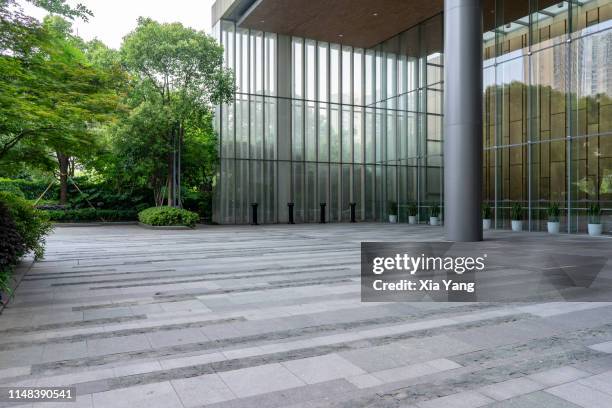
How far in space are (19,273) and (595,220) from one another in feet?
58.6

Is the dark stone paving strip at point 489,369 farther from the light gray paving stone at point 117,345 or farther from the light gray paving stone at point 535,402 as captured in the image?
the light gray paving stone at point 117,345

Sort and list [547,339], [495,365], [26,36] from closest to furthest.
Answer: [495,365] < [547,339] < [26,36]

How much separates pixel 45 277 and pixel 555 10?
20.3 metres

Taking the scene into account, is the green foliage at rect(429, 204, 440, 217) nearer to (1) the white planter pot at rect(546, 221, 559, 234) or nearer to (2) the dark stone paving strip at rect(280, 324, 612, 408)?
(1) the white planter pot at rect(546, 221, 559, 234)

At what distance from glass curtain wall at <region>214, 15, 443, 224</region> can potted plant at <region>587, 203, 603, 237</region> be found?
8.52m

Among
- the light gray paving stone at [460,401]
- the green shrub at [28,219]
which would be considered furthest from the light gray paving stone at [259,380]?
the green shrub at [28,219]

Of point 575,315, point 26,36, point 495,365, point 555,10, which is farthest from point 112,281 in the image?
point 555,10

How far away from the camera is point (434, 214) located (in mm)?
24828

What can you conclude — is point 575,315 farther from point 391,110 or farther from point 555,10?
point 391,110

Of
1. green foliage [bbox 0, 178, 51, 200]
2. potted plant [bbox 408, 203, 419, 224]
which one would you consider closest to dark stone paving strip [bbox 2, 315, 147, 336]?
potted plant [bbox 408, 203, 419, 224]

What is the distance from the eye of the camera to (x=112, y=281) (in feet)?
27.4

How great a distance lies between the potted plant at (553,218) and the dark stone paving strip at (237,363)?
611 inches

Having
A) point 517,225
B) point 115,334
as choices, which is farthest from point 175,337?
point 517,225

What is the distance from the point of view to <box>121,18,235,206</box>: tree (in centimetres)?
2198
